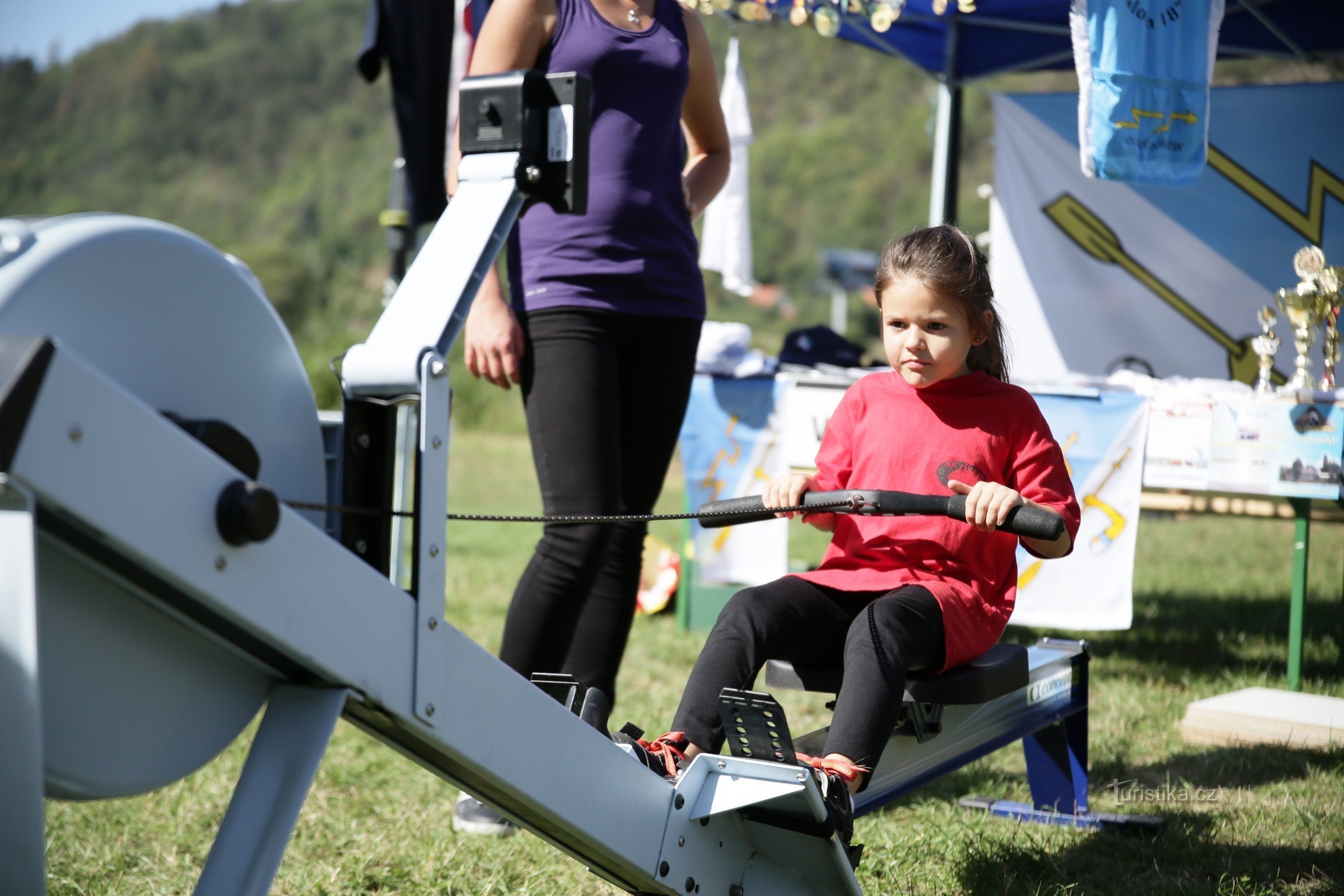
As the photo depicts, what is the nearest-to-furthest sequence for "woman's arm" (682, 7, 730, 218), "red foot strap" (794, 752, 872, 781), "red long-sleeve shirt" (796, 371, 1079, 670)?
"red foot strap" (794, 752, 872, 781), "red long-sleeve shirt" (796, 371, 1079, 670), "woman's arm" (682, 7, 730, 218)

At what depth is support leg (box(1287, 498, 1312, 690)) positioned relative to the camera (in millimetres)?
3396

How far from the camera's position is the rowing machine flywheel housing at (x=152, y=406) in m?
1.02

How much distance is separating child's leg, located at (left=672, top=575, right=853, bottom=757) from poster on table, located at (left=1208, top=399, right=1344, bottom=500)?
80.1 inches

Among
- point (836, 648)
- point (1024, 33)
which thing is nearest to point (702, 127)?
point (836, 648)

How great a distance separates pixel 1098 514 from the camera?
142 inches

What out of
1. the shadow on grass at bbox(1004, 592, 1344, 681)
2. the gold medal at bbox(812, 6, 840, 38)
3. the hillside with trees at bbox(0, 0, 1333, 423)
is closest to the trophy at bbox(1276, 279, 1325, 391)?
the shadow on grass at bbox(1004, 592, 1344, 681)

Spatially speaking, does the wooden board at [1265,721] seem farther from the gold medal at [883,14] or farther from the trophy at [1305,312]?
the gold medal at [883,14]

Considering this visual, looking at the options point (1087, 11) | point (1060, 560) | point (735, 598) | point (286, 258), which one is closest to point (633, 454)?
point (735, 598)

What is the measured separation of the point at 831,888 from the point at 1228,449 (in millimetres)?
2380

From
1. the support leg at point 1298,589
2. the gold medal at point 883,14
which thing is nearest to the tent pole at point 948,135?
the gold medal at point 883,14

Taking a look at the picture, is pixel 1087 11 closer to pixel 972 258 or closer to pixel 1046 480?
pixel 972 258

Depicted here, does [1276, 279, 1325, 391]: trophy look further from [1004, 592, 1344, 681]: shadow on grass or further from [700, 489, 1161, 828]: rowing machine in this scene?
[700, 489, 1161, 828]: rowing machine

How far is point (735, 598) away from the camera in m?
1.87

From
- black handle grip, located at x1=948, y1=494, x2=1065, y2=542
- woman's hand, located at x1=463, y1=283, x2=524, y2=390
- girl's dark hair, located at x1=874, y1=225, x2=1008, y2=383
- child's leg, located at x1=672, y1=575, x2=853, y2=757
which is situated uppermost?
girl's dark hair, located at x1=874, y1=225, x2=1008, y2=383
